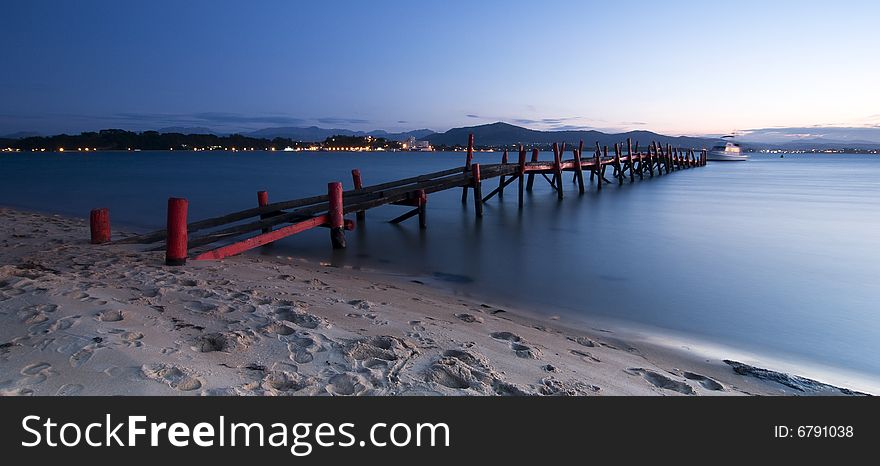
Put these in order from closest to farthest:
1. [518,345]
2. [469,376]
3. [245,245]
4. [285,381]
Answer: [285,381], [469,376], [518,345], [245,245]

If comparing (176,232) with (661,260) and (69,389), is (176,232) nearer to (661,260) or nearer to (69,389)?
(69,389)

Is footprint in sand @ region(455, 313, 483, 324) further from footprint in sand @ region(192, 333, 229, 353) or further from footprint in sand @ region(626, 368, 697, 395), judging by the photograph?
footprint in sand @ region(192, 333, 229, 353)

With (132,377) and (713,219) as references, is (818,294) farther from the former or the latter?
(713,219)

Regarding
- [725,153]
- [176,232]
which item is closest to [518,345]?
[176,232]

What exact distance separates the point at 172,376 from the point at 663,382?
10.6 ft

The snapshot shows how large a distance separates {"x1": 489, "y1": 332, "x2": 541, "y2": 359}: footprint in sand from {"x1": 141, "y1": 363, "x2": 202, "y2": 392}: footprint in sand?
224 centimetres

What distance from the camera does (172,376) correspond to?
2949mm

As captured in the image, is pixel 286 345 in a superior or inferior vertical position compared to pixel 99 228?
inferior

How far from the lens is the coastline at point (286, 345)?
3025mm

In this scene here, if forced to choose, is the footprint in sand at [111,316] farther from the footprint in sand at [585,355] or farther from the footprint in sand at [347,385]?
the footprint in sand at [585,355]

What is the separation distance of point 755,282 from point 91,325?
9.32 metres

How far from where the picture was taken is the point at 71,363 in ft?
10.0

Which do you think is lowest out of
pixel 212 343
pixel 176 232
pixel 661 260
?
pixel 661 260
